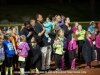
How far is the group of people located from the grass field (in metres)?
21.9

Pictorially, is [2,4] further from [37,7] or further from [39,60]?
[39,60]

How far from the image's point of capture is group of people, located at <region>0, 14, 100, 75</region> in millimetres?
10664

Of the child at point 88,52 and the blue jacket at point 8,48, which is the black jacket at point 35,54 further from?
the child at point 88,52

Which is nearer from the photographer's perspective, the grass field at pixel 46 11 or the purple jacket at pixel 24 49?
the purple jacket at pixel 24 49

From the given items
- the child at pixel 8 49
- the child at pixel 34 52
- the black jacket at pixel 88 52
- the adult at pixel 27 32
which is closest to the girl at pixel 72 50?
the black jacket at pixel 88 52

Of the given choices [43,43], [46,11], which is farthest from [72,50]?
[46,11]

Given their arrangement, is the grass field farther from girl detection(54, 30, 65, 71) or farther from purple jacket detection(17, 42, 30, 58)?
purple jacket detection(17, 42, 30, 58)

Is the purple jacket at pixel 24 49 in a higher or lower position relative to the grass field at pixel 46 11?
lower

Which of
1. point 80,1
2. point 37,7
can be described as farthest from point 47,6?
point 80,1

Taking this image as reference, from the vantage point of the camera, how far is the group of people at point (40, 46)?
10664mm

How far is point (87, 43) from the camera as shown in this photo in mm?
12430

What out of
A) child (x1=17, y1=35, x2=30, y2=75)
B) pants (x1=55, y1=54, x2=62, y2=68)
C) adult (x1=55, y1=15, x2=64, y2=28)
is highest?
adult (x1=55, y1=15, x2=64, y2=28)

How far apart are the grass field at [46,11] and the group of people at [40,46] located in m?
21.9

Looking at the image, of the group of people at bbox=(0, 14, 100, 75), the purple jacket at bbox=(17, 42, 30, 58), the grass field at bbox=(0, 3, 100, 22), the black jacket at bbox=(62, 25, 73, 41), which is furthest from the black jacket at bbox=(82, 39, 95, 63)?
the grass field at bbox=(0, 3, 100, 22)
